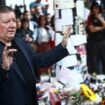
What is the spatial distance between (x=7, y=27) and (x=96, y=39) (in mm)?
5996

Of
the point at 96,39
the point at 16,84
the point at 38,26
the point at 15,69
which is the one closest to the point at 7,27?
the point at 15,69

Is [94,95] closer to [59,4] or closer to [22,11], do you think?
[59,4]

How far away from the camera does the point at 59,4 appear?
545cm

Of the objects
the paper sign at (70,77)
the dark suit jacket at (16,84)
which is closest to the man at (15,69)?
the dark suit jacket at (16,84)

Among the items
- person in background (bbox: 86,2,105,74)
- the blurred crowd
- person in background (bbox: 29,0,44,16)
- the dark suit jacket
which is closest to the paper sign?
the dark suit jacket

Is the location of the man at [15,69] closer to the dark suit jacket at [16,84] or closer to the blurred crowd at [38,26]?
the dark suit jacket at [16,84]

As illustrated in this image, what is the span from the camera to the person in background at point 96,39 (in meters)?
9.40

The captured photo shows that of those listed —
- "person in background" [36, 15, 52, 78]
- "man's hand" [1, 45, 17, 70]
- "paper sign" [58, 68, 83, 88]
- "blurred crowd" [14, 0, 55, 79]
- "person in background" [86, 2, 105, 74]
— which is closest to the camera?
"man's hand" [1, 45, 17, 70]

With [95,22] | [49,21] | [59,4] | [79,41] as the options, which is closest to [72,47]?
[79,41]

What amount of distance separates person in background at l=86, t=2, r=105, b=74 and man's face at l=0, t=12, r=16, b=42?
5.67 m

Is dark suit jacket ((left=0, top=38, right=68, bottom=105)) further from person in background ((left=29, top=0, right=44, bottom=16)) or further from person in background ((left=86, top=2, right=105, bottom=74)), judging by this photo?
person in background ((left=29, top=0, right=44, bottom=16))

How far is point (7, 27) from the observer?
3.75m

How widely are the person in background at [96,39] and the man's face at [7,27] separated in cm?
567

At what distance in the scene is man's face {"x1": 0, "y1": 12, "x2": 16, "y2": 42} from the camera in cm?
374
